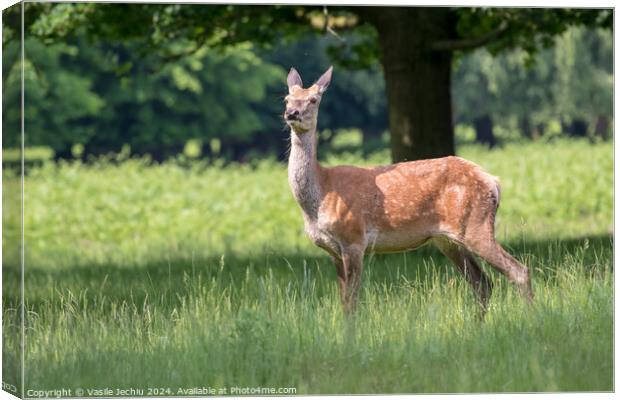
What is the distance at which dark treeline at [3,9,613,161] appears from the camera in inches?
1250

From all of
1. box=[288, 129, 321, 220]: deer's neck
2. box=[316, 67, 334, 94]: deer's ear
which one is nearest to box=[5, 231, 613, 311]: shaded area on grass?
box=[288, 129, 321, 220]: deer's neck

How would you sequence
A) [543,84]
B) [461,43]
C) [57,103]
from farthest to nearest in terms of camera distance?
1. [543,84]
2. [57,103]
3. [461,43]

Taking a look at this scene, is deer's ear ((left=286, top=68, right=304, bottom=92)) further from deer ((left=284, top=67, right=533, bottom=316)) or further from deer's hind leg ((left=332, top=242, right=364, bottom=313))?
deer's hind leg ((left=332, top=242, right=364, bottom=313))

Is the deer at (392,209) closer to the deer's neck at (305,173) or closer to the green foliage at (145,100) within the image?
the deer's neck at (305,173)

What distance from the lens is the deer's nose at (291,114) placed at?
8258 mm

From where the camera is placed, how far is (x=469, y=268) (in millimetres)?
9219

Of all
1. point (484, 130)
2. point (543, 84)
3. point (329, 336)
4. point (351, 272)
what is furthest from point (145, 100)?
point (329, 336)

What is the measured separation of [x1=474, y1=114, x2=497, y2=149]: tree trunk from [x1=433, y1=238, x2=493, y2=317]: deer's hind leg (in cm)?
3034

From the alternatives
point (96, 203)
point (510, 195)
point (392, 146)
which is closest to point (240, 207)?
point (96, 203)

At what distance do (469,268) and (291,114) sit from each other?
185 centimetres

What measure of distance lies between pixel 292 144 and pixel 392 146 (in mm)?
3856

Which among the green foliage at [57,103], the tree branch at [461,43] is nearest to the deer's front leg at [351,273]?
the tree branch at [461,43]

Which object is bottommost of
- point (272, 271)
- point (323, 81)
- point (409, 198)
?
point (272, 271)

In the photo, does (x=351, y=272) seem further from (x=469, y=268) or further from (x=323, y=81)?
(x=323, y=81)
